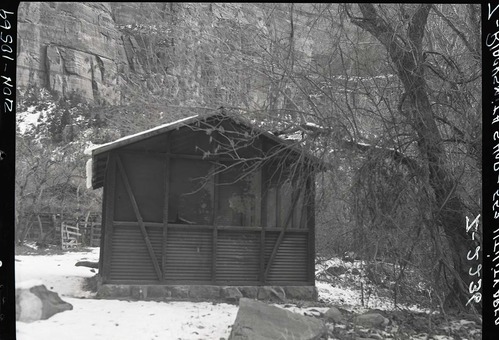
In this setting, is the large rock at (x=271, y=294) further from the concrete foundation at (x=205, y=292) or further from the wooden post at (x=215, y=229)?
the wooden post at (x=215, y=229)

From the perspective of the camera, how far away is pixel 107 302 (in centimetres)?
708

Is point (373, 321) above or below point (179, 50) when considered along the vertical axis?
below

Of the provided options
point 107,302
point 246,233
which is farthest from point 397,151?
point 107,302

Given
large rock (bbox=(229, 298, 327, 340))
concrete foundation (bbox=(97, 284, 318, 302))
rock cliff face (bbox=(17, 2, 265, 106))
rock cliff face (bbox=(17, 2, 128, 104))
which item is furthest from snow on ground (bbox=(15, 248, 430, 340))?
rock cliff face (bbox=(17, 2, 128, 104))

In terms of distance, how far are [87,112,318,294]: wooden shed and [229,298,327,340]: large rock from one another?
10.0 ft

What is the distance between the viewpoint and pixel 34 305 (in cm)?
436

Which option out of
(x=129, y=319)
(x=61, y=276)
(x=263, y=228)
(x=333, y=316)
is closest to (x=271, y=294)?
(x=263, y=228)

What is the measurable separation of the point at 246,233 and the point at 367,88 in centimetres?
423

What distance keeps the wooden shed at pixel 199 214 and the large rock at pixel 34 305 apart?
9.39 feet

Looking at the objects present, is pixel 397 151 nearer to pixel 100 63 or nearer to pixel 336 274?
pixel 336 274

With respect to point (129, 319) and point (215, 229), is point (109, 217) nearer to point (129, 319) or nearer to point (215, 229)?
point (215, 229)

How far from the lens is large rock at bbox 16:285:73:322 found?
3.94 metres

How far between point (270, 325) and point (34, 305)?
2.53 meters

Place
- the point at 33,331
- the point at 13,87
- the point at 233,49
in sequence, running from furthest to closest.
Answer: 1. the point at 233,49
2. the point at 33,331
3. the point at 13,87
